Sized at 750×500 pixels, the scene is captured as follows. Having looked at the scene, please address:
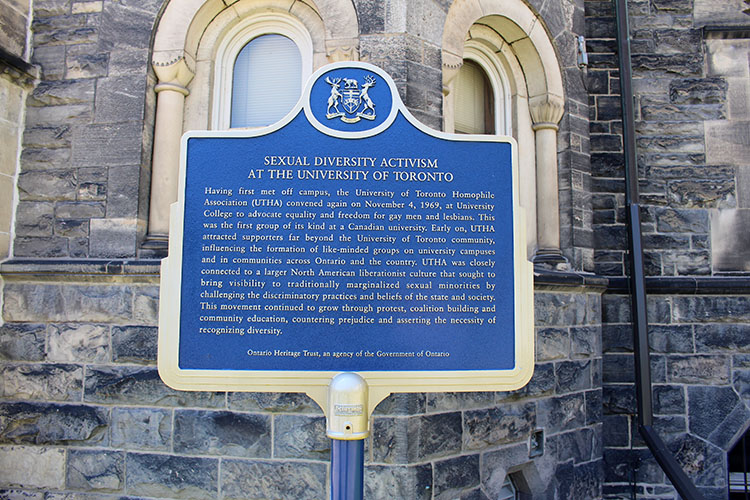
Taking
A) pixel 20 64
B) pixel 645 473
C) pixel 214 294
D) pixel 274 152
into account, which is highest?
pixel 20 64

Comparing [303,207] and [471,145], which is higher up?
[471,145]

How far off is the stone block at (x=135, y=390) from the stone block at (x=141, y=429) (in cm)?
7

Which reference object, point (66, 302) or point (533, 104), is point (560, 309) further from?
point (66, 302)

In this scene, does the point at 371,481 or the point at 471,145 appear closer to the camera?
the point at 471,145

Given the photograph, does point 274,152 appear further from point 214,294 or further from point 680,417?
point 680,417

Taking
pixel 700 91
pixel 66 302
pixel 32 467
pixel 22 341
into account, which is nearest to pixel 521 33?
pixel 700 91

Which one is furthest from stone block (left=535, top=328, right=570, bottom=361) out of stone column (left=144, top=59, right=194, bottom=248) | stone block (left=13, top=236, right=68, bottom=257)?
stone block (left=13, top=236, right=68, bottom=257)

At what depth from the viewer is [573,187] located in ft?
17.4

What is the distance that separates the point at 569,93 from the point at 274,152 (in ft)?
12.3

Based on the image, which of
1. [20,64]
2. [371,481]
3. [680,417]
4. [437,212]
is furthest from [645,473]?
[20,64]

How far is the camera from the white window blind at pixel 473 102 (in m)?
5.22

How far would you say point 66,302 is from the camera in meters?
4.20

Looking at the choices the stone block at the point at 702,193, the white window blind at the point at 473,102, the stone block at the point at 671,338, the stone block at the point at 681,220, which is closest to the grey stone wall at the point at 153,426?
the stone block at the point at 671,338

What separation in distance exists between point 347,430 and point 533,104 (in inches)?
156
